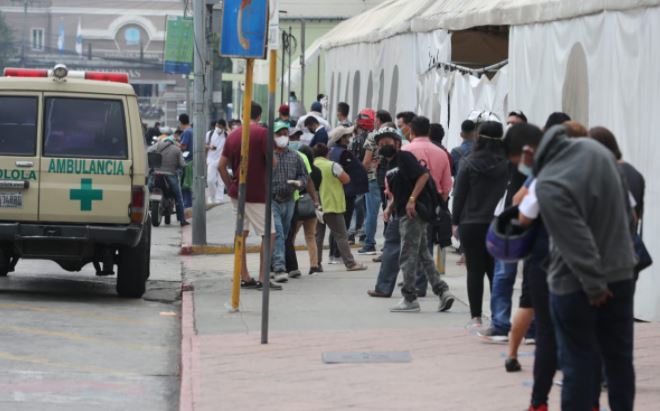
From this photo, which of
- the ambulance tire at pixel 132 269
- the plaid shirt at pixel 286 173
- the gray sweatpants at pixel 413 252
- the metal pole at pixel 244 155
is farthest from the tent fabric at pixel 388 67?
the metal pole at pixel 244 155

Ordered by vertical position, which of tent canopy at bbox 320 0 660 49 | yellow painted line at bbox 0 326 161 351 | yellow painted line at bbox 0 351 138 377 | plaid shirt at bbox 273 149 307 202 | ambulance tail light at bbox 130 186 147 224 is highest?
tent canopy at bbox 320 0 660 49

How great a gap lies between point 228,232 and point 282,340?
12074 mm

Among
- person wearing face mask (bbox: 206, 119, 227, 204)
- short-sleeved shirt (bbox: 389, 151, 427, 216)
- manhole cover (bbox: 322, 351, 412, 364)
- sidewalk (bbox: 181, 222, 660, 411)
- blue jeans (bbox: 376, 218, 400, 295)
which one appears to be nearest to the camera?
sidewalk (bbox: 181, 222, 660, 411)

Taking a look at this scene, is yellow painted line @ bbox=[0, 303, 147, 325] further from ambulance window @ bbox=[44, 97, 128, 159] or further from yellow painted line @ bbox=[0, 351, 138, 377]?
yellow painted line @ bbox=[0, 351, 138, 377]

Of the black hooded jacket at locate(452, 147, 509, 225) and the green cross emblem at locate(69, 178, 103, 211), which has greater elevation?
the black hooded jacket at locate(452, 147, 509, 225)

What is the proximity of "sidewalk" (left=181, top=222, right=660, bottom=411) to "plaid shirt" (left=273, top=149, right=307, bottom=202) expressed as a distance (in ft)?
3.33

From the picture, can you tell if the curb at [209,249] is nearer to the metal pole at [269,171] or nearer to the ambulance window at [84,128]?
the ambulance window at [84,128]

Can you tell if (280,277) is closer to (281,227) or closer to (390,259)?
(281,227)

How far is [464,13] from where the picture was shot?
17359 millimetres

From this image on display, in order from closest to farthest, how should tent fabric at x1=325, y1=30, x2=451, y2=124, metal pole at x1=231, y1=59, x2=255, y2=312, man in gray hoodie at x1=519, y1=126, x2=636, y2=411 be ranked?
man in gray hoodie at x1=519, y1=126, x2=636, y2=411, metal pole at x1=231, y1=59, x2=255, y2=312, tent fabric at x1=325, y1=30, x2=451, y2=124

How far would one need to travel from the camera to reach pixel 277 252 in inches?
613

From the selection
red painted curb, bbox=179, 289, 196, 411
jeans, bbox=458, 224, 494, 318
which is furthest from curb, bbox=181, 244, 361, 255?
jeans, bbox=458, 224, 494, 318

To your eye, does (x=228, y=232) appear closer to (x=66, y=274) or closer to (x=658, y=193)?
(x=66, y=274)

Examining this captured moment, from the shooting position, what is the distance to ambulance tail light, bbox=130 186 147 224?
14055 mm
